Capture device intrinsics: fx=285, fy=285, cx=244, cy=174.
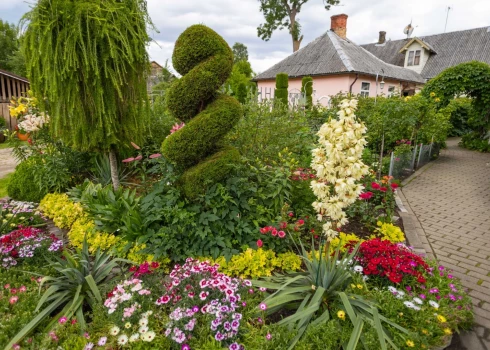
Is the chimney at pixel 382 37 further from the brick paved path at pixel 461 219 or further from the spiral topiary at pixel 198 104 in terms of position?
the spiral topiary at pixel 198 104

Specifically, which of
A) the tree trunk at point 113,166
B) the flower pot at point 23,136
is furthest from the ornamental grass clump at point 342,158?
the flower pot at point 23,136

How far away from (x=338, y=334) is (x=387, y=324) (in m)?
0.46

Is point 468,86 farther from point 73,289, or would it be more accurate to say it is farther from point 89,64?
point 73,289

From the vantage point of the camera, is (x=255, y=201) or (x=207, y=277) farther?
(x=255, y=201)

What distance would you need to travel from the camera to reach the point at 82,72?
3586 mm

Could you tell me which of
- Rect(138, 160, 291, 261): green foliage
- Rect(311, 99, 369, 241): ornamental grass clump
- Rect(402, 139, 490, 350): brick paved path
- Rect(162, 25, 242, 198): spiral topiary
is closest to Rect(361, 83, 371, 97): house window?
Rect(402, 139, 490, 350): brick paved path

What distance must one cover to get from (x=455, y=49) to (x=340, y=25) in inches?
368

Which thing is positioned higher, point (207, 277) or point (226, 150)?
point (226, 150)

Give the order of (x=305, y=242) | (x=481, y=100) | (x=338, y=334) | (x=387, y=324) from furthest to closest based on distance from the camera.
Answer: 1. (x=481, y=100)
2. (x=305, y=242)
3. (x=387, y=324)
4. (x=338, y=334)

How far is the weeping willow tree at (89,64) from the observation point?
11.0 feet

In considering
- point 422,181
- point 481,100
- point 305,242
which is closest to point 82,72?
point 305,242

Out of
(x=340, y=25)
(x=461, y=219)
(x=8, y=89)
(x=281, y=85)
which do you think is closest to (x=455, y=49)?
(x=340, y=25)

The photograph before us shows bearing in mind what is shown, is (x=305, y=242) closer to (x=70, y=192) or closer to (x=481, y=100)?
(x=70, y=192)

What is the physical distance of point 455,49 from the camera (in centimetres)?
2153
